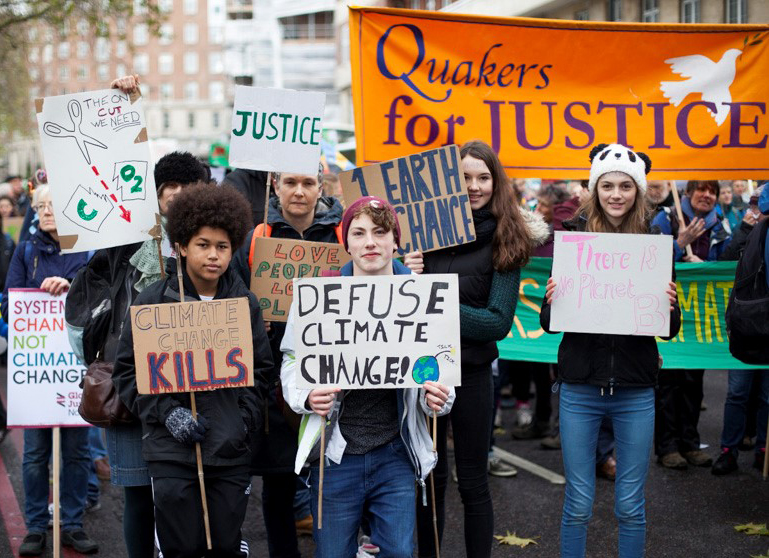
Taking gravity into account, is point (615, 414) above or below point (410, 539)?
above

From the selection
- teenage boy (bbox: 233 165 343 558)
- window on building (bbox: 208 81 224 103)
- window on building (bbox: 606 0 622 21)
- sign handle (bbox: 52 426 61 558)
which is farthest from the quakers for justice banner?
window on building (bbox: 208 81 224 103)

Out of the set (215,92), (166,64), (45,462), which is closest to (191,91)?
(215,92)

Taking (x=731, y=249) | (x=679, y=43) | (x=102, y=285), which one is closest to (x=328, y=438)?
(x=102, y=285)

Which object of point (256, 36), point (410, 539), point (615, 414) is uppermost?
point (256, 36)

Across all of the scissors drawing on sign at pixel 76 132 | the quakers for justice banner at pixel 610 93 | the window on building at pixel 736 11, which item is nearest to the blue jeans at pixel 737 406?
the quakers for justice banner at pixel 610 93

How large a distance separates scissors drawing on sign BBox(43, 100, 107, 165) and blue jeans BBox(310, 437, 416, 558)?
76.3 inches

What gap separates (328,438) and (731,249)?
4.27 metres

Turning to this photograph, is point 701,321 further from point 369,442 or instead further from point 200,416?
point 200,416

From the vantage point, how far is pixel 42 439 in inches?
222

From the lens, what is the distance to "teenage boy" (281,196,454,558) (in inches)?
147

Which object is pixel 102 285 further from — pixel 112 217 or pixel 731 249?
pixel 731 249

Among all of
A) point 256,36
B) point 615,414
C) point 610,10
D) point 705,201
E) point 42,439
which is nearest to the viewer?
point 615,414

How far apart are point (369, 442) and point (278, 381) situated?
74 cm

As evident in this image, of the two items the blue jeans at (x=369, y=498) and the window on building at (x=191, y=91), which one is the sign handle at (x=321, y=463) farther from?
the window on building at (x=191, y=91)
